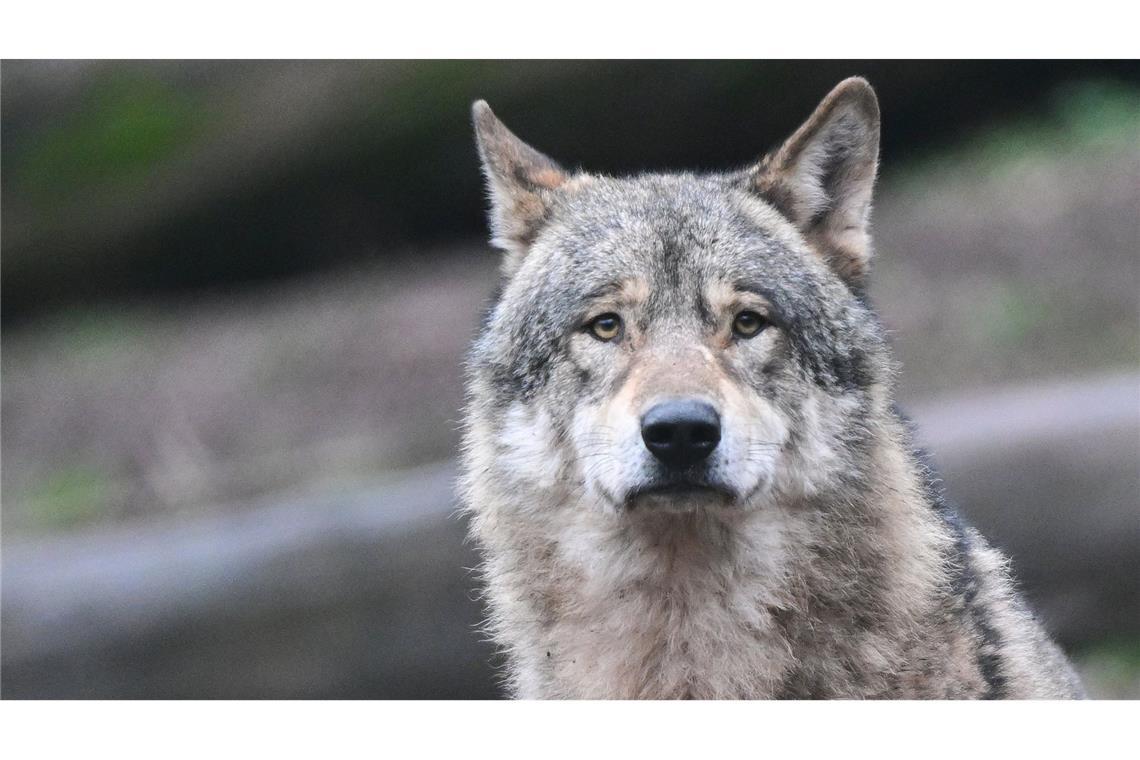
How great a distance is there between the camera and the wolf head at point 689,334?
14.0 ft

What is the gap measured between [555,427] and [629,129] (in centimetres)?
522

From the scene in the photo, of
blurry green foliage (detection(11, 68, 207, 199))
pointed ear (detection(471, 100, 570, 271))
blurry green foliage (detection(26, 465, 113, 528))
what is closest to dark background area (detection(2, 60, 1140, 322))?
blurry green foliage (detection(11, 68, 207, 199))

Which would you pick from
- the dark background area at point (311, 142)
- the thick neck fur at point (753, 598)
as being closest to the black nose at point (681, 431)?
the thick neck fur at point (753, 598)

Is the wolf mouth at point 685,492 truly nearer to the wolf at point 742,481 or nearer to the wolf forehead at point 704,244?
the wolf at point 742,481

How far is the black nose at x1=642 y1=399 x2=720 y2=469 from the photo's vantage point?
4129 mm

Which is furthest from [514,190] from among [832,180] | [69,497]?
[69,497]

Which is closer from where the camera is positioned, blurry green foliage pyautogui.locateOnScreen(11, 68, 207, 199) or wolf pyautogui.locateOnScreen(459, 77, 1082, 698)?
wolf pyautogui.locateOnScreen(459, 77, 1082, 698)

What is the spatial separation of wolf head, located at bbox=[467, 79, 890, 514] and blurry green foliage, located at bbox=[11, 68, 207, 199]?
18.6 ft

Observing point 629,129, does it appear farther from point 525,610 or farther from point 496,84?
point 525,610

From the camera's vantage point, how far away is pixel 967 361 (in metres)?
10.3

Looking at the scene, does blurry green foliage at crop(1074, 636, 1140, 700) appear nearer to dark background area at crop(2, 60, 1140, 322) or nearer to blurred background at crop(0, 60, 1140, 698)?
blurred background at crop(0, 60, 1140, 698)

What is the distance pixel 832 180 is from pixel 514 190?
1.15 metres
